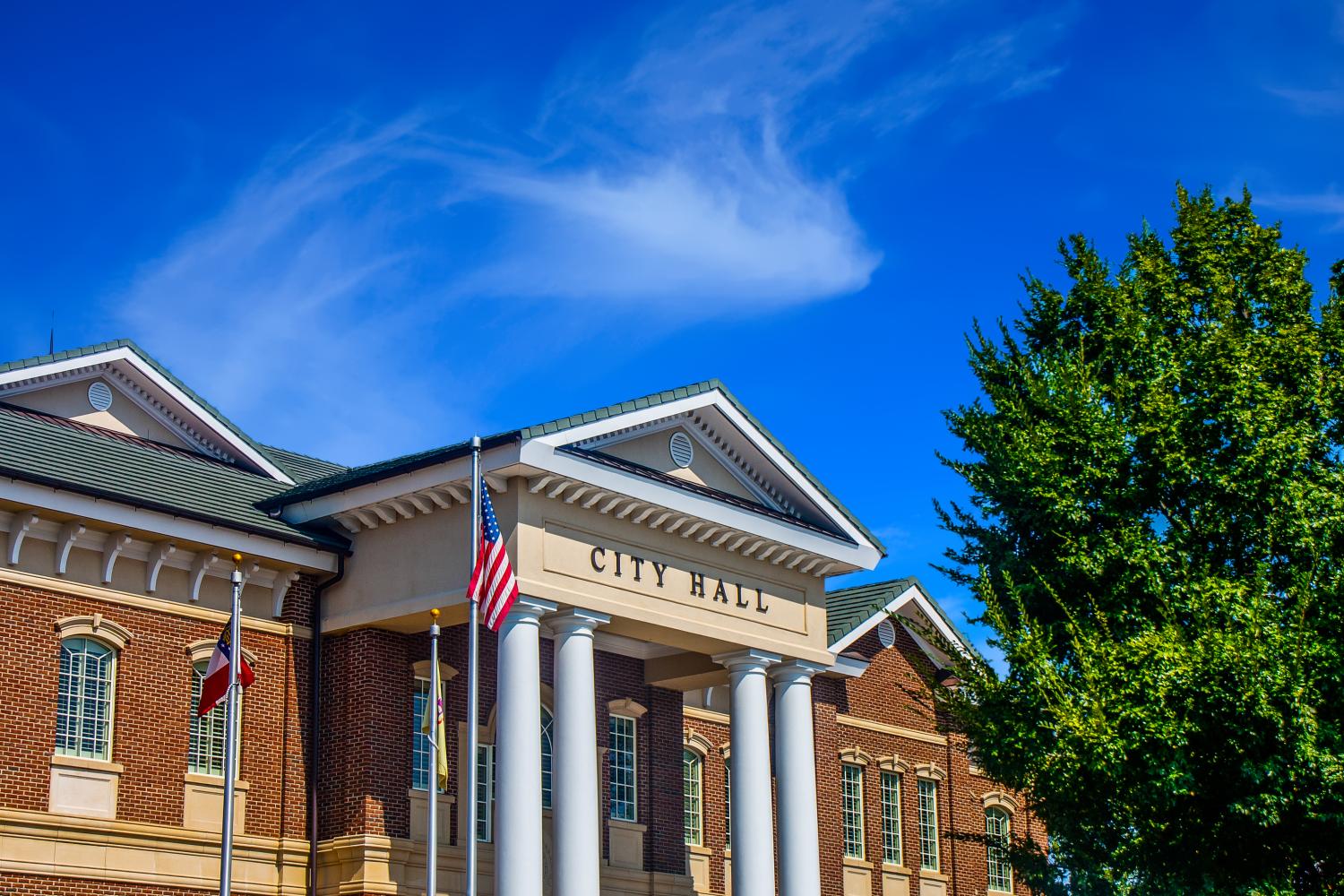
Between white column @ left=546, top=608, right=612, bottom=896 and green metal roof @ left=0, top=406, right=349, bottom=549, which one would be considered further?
white column @ left=546, top=608, right=612, bottom=896

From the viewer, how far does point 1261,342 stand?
2500cm

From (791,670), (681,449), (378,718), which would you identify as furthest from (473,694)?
(791,670)

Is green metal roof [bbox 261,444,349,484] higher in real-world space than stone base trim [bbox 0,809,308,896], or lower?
higher

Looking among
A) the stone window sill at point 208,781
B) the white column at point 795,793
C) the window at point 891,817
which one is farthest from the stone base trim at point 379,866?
the window at point 891,817

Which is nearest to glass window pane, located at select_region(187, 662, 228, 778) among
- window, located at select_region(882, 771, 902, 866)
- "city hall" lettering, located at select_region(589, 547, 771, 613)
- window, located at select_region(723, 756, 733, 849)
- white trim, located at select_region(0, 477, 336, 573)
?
white trim, located at select_region(0, 477, 336, 573)

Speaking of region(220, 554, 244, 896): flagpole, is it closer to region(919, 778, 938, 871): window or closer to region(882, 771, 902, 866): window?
region(882, 771, 902, 866): window

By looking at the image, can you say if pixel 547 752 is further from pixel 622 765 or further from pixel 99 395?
pixel 99 395

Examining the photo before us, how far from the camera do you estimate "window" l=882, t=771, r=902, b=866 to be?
36.3 meters

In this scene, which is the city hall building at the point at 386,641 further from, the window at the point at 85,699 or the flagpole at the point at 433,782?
the flagpole at the point at 433,782

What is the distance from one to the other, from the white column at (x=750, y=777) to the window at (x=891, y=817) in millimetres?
8377

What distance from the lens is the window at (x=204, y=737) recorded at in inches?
976

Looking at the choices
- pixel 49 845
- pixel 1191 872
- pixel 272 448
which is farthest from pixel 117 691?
pixel 1191 872

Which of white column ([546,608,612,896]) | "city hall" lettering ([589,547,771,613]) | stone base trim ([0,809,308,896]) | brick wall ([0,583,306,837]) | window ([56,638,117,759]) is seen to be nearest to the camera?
stone base trim ([0,809,308,896])

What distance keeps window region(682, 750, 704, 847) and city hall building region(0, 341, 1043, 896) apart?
476 mm
